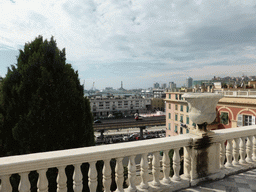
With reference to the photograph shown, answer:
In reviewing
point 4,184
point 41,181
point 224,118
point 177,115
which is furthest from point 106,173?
point 177,115

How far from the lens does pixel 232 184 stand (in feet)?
11.2

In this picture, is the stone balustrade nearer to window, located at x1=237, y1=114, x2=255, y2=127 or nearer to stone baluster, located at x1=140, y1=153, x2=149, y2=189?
stone baluster, located at x1=140, y1=153, x2=149, y2=189

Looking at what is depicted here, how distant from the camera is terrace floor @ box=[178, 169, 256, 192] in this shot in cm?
323

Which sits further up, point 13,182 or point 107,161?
point 107,161

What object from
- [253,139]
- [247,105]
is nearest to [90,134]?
[253,139]

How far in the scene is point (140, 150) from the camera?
2809mm

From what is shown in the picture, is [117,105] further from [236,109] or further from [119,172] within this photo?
[119,172]

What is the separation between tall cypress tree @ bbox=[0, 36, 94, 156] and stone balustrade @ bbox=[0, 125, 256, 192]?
1.37 metres

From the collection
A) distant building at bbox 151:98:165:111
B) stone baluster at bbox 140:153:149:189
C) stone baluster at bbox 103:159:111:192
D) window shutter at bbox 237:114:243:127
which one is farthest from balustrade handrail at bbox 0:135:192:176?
distant building at bbox 151:98:165:111

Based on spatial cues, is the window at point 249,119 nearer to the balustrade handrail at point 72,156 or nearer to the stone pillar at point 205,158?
the stone pillar at point 205,158

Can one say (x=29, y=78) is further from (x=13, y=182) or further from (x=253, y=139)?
(x=253, y=139)

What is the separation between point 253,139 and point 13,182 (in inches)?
235

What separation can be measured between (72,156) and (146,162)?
134cm

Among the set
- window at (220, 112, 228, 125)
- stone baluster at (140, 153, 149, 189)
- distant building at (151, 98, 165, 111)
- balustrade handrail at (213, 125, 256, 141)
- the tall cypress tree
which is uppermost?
the tall cypress tree
